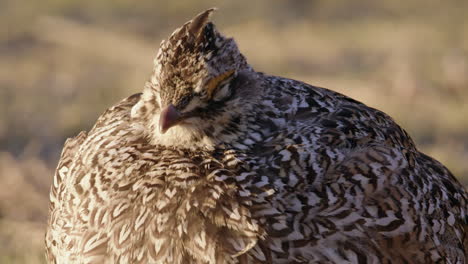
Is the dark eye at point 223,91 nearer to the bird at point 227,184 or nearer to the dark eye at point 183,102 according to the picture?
the bird at point 227,184

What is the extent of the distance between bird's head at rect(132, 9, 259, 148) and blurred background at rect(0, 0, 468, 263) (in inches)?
87.7

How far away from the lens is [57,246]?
4359 mm

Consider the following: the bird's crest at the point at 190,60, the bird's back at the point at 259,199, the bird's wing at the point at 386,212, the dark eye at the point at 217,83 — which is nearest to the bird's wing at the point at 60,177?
the bird's back at the point at 259,199

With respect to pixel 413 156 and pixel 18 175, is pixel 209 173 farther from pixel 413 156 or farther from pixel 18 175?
pixel 18 175

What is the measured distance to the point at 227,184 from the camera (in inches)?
158

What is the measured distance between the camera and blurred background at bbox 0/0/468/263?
8.03 meters

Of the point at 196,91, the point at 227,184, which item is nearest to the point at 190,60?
the point at 196,91

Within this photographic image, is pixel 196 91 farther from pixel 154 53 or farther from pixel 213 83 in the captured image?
pixel 154 53

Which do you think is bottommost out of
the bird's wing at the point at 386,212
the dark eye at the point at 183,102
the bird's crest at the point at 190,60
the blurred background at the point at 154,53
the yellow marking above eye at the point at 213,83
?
the blurred background at the point at 154,53

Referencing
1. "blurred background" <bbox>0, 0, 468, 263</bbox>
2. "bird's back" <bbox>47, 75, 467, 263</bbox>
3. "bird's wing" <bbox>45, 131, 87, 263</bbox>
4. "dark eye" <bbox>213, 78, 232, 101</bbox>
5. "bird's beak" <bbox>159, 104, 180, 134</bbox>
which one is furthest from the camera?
"blurred background" <bbox>0, 0, 468, 263</bbox>

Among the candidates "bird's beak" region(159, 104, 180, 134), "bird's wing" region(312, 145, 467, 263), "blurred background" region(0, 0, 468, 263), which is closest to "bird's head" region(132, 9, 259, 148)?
"bird's beak" region(159, 104, 180, 134)

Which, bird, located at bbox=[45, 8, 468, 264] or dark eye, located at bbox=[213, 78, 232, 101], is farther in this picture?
dark eye, located at bbox=[213, 78, 232, 101]

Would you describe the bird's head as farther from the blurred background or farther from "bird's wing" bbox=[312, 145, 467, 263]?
the blurred background

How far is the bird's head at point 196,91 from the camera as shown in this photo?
3.91 metres
